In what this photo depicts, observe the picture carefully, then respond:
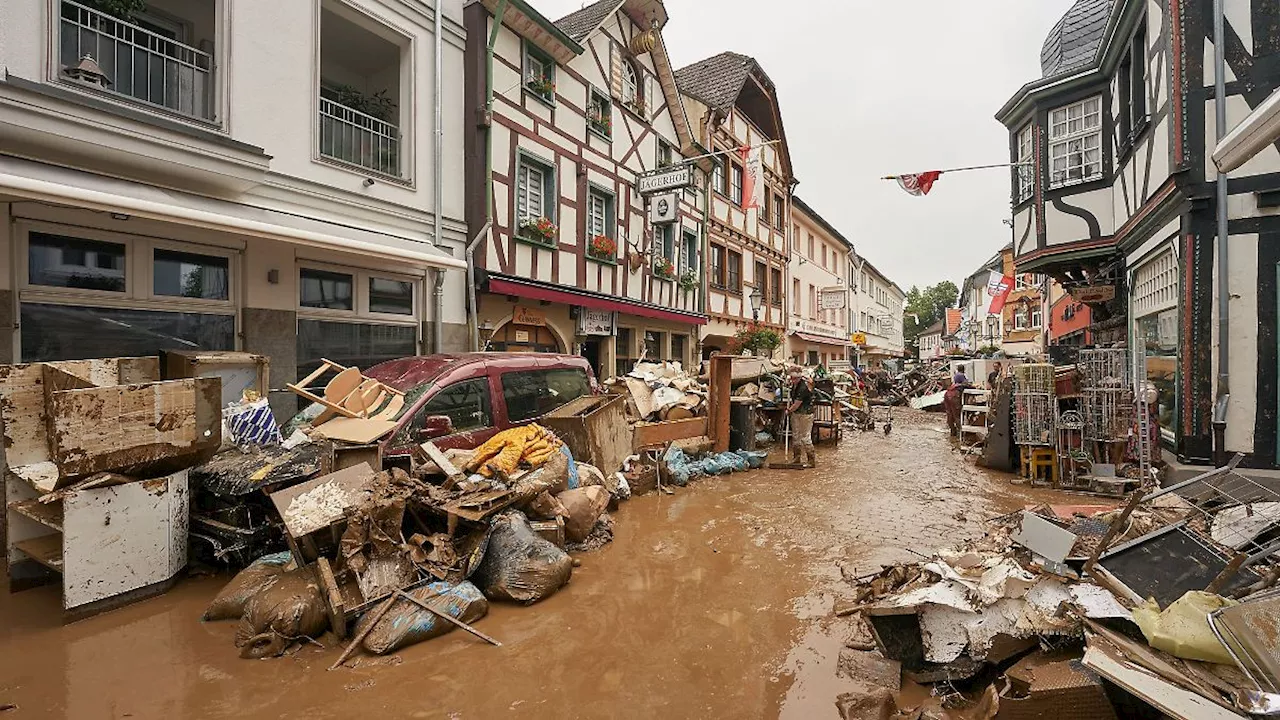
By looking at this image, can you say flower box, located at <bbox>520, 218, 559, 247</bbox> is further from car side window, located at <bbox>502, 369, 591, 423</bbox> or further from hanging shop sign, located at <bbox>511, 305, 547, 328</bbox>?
car side window, located at <bbox>502, 369, 591, 423</bbox>

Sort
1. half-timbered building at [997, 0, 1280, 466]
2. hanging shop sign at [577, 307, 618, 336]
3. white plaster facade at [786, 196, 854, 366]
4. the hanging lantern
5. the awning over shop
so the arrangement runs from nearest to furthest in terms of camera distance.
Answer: the awning over shop < half-timbered building at [997, 0, 1280, 466] < hanging shop sign at [577, 307, 618, 336] < the hanging lantern < white plaster facade at [786, 196, 854, 366]

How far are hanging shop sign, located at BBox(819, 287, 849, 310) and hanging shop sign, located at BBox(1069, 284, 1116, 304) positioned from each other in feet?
41.7

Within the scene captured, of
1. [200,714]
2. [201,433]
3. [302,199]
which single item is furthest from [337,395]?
[302,199]

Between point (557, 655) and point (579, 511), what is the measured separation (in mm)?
1920

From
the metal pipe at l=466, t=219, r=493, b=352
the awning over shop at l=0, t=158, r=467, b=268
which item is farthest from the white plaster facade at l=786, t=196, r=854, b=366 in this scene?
the awning over shop at l=0, t=158, r=467, b=268

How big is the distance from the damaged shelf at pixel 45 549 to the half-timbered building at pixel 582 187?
6040 mm

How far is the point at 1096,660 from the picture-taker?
96.8 inches

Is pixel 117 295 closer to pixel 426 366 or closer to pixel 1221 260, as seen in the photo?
pixel 426 366

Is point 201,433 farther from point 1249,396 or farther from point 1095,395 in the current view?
point 1249,396

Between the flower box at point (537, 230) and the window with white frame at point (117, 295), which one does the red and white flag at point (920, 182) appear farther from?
the window with white frame at point (117, 295)

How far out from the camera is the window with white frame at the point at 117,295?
527 centimetres

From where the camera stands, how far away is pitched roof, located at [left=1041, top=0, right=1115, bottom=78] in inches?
476

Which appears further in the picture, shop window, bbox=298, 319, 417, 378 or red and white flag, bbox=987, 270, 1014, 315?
red and white flag, bbox=987, 270, 1014, 315

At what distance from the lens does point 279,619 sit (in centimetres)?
353
